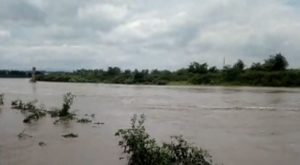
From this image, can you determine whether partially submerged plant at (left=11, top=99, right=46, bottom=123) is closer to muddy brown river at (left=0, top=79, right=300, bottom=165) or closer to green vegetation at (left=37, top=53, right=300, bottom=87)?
muddy brown river at (left=0, top=79, right=300, bottom=165)

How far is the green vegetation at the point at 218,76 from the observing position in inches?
2467

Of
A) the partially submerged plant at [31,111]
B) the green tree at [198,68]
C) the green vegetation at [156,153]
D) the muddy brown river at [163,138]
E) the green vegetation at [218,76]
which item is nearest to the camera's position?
the green vegetation at [156,153]

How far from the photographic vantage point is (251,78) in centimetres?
6456

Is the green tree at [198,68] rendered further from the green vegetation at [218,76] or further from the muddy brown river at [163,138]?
the muddy brown river at [163,138]

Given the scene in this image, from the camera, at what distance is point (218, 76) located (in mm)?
69312

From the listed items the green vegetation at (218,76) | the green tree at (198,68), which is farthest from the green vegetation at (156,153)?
the green tree at (198,68)

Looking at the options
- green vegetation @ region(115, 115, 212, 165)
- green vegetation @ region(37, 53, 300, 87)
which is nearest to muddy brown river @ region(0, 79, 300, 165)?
green vegetation @ region(115, 115, 212, 165)

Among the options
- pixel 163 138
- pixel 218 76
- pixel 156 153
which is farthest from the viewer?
pixel 218 76

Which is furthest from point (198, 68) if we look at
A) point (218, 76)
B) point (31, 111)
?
point (31, 111)

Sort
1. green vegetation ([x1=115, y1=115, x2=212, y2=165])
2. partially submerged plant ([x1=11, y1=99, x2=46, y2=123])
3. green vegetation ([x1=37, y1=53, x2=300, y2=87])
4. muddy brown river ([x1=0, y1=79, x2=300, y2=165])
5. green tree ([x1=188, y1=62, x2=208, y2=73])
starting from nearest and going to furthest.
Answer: green vegetation ([x1=115, y1=115, x2=212, y2=165]) < muddy brown river ([x1=0, y1=79, x2=300, y2=165]) < partially submerged plant ([x1=11, y1=99, x2=46, y2=123]) < green vegetation ([x1=37, y1=53, x2=300, y2=87]) < green tree ([x1=188, y1=62, x2=208, y2=73])

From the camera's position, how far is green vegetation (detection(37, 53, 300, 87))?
6266cm

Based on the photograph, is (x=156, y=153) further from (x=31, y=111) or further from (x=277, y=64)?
(x=277, y=64)

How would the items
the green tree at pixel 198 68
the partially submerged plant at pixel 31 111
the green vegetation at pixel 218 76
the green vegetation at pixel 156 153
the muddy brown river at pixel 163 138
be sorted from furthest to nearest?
the green tree at pixel 198 68, the green vegetation at pixel 218 76, the partially submerged plant at pixel 31 111, the muddy brown river at pixel 163 138, the green vegetation at pixel 156 153

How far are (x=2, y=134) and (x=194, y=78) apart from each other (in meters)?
60.0
